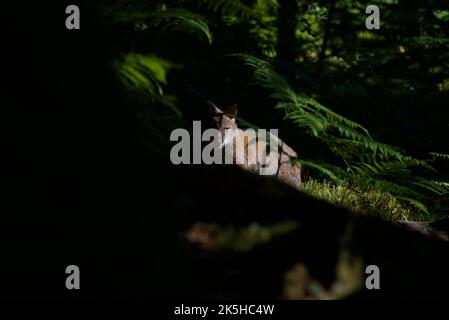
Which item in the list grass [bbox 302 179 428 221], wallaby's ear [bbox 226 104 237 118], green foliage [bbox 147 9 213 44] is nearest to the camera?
green foliage [bbox 147 9 213 44]

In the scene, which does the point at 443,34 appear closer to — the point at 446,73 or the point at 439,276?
the point at 446,73

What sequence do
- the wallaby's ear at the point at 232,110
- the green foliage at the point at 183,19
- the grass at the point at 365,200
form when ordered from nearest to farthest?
1. the green foliage at the point at 183,19
2. the wallaby's ear at the point at 232,110
3. the grass at the point at 365,200

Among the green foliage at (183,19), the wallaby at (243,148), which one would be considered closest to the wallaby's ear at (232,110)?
the wallaby at (243,148)

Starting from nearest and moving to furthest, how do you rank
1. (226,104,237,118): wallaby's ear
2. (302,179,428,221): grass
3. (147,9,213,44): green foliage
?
(147,9,213,44): green foliage < (226,104,237,118): wallaby's ear < (302,179,428,221): grass

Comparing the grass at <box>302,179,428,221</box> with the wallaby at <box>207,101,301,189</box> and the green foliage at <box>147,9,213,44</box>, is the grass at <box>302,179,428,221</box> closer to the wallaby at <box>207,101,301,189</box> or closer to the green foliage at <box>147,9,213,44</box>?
the wallaby at <box>207,101,301,189</box>

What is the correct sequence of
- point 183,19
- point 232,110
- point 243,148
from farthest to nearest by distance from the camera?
1. point 243,148
2. point 232,110
3. point 183,19

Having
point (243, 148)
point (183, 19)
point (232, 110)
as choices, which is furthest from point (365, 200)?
point (183, 19)

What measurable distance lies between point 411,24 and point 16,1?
8.57m

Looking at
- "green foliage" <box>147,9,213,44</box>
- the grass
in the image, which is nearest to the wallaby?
the grass

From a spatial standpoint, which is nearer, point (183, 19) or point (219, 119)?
point (183, 19)

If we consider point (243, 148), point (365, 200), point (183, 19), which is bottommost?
point (365, 200)

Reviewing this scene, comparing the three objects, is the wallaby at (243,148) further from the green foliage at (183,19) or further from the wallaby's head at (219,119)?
the green foliage at (183,19)

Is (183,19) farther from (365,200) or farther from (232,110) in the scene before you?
(365,200)

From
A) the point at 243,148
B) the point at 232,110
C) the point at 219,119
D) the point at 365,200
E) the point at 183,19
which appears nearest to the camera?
the point at 183,19
